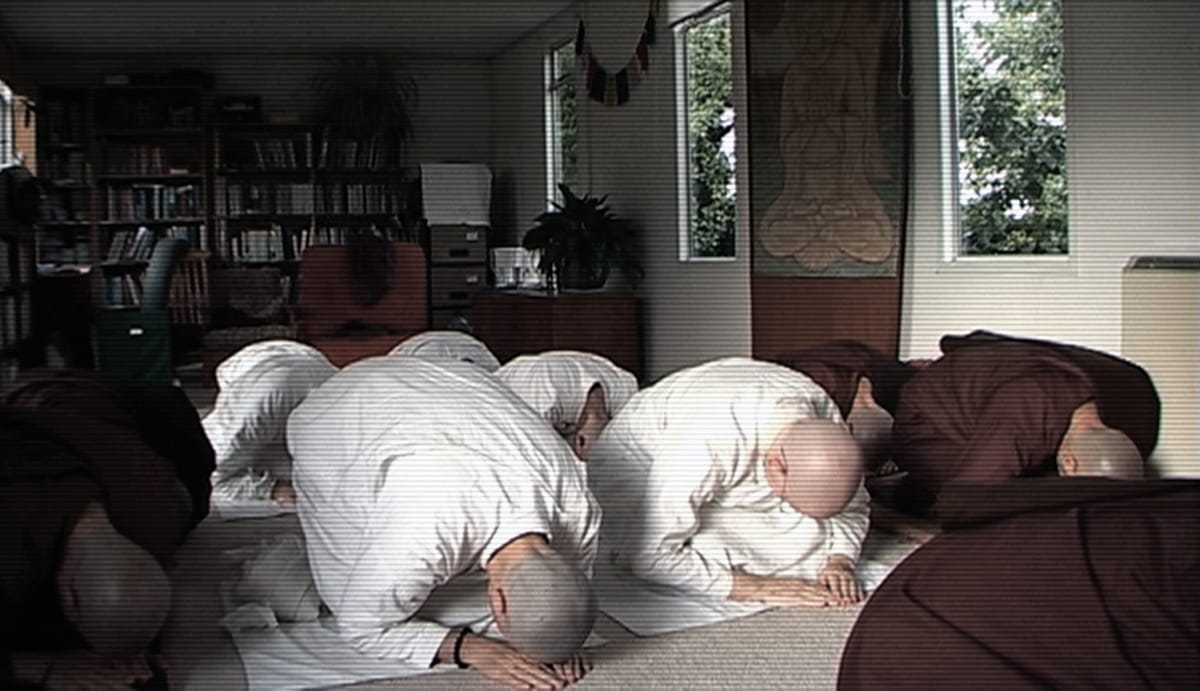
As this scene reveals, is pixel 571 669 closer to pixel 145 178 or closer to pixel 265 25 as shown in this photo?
pixel 265 25

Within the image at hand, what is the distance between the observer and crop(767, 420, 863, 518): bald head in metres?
2.10

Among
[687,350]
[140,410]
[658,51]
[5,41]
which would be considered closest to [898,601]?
[140,410]

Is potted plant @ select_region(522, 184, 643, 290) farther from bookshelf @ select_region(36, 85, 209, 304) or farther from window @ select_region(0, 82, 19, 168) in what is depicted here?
window @ select_region(0, 82, 19, 168)

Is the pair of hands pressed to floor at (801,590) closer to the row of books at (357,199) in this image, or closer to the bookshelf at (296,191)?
the bookshelf at (296,191)

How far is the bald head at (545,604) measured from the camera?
173 centimetres

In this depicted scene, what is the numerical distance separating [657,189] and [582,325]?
72 cm

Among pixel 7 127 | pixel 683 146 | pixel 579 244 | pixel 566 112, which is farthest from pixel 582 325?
pixel 7 127

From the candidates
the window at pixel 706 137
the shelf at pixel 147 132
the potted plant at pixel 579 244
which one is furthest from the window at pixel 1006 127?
the shelf at pixel 147 132

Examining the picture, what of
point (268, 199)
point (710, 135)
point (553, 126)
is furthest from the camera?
point (268, 199)

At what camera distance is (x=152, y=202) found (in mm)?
7531

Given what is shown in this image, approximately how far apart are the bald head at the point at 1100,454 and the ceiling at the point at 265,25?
4785mm

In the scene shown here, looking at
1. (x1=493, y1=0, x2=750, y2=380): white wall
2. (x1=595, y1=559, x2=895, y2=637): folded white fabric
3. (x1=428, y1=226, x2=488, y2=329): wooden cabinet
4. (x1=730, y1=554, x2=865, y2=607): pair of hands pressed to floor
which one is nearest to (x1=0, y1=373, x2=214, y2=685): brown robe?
(x1=595, y1=559, x2=895, y2=637): folded white fabric

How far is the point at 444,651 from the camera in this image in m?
1.90

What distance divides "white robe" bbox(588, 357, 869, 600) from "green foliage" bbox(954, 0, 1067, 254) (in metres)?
1.49
